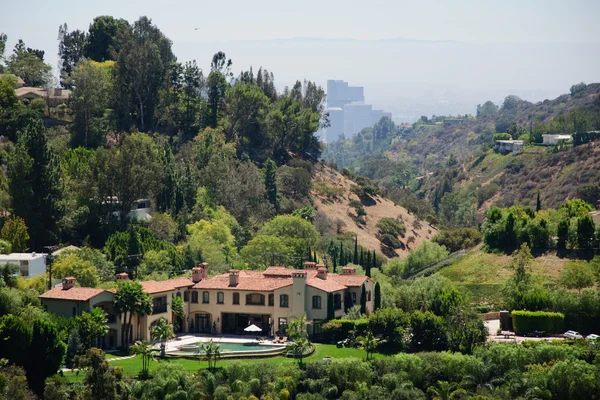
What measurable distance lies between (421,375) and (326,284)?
1130 cm

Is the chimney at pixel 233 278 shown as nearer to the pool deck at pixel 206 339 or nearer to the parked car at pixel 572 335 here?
the pool deck at pixel 206 339

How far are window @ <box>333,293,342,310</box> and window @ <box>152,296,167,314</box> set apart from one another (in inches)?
425

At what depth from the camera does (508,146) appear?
190m

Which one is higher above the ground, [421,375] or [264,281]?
[264,281]

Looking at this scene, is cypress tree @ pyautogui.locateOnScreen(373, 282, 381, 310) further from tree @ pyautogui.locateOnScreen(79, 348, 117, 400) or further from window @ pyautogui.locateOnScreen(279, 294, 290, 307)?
tree @ pyautogui.locateOnScreen(79, 348, 117, 400)

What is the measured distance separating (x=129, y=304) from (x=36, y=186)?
2086 cm

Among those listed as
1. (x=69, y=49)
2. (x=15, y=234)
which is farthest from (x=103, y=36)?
(x=15, y=234)

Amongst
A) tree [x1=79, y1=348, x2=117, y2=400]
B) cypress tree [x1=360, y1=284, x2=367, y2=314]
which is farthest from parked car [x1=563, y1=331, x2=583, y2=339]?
tree [x1=79, y1=348, x2=117, y2=400]

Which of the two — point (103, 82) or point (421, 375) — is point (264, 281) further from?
point (103, 82)

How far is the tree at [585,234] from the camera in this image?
8656 centimetres

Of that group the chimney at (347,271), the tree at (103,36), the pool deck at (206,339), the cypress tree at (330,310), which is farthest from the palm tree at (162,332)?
the tree at (103,36)

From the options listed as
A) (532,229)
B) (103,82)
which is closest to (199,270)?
(532,229)

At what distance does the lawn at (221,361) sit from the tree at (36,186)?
22760mm

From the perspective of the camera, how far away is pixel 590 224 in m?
86.9
